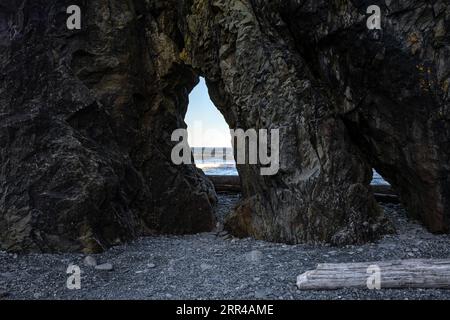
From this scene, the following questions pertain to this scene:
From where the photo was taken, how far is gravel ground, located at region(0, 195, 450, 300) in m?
6.40

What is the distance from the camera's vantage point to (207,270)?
764cm

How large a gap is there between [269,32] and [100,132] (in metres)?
4.74

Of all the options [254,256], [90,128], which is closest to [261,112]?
[254,256]

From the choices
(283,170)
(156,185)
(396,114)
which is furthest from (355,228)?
(156,185)

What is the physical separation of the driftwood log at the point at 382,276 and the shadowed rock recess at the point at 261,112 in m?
2.22

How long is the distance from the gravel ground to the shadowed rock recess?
0.55 meters

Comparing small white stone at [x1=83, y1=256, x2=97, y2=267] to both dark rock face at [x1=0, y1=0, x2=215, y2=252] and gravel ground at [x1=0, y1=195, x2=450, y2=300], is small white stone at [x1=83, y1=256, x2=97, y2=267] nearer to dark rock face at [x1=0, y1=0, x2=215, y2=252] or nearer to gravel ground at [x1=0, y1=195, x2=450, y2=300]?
gravel ground at [x1=0, y1=195, x2=450, y2=300]

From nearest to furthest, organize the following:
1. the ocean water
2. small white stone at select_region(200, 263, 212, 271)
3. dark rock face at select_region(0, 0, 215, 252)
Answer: small white stone at select_region(200, 263, 212, 271) < dark rock face at select_region(0, 0, 215, 252) < the ocean water

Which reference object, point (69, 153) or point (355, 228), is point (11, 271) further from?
point (355, 228)

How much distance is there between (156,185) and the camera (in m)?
11.8
